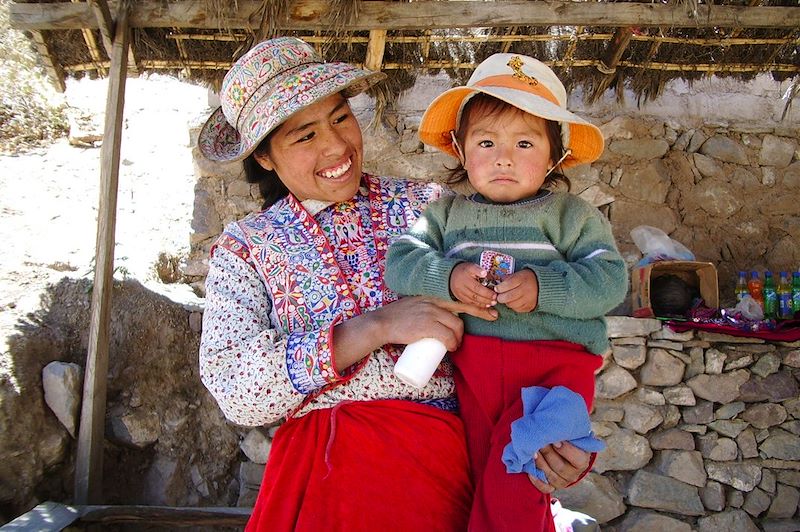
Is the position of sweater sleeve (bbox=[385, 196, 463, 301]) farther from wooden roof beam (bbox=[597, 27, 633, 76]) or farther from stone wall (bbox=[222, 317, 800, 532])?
stone wall (bbox=[222, 317, 800, 532])

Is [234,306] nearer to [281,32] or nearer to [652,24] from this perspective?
[281,32]

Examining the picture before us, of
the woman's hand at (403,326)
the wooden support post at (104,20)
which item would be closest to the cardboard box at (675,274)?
the woman's hand at (403,326)

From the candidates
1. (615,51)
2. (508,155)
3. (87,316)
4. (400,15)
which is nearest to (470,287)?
(508,155)

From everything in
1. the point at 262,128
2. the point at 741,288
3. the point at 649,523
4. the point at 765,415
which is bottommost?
the point at 649,523

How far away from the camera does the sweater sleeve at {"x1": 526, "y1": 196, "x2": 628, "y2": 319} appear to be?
1405mm

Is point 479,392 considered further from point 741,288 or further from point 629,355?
point 741,288

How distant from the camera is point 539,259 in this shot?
1.53 m

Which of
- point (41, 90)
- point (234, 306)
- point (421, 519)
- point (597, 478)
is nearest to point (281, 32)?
point (234, 306)

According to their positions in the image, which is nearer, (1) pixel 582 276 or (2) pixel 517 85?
(1) pixel 582 276

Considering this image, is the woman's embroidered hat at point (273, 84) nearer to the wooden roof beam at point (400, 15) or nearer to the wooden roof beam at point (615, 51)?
the wooden roof beam at point (400, 15)

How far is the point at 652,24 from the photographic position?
3.37 metres

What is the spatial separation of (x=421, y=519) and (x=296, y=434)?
36 centimetres

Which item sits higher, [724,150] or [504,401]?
[724,150]

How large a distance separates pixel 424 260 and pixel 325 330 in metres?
0.28
